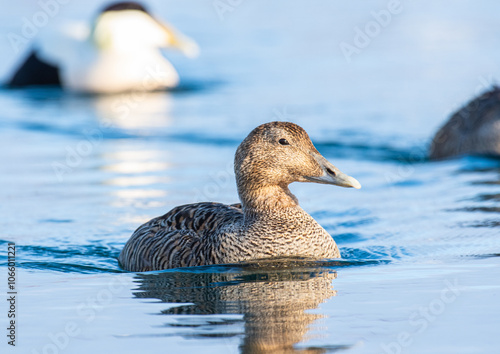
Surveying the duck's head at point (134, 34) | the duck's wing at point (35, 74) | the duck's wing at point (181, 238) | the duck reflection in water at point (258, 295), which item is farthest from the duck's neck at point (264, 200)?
the duck's wing at point (35, 74)

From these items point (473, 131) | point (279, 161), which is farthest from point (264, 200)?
point (473, 131)

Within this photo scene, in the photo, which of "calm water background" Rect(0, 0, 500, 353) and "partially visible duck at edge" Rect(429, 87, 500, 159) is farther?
"partially visible duck at edge" Rect(429, 87, 500, 159)

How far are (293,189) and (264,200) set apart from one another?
386cm

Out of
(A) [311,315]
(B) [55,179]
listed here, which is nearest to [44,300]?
(A) [311,315]

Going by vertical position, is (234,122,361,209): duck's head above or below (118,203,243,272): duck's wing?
above

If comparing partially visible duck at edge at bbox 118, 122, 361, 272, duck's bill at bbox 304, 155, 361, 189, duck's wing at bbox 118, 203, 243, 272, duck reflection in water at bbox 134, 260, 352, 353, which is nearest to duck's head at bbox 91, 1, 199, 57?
duck's wing at bbox 118, 203, 243, 272

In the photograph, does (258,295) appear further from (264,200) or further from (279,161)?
(279,161)

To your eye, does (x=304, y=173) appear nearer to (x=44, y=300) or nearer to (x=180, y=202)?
(x=44, y=300)

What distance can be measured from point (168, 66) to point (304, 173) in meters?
12.1

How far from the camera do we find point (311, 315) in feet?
19.9

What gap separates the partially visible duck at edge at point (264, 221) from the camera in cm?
740

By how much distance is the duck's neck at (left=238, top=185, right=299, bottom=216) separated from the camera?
7.57 meters

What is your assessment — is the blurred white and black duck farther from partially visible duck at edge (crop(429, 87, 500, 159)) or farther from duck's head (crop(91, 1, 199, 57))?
partially visible duck at edge (crop(429, 87, 500, 159))

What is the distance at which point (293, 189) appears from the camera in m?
11.4
